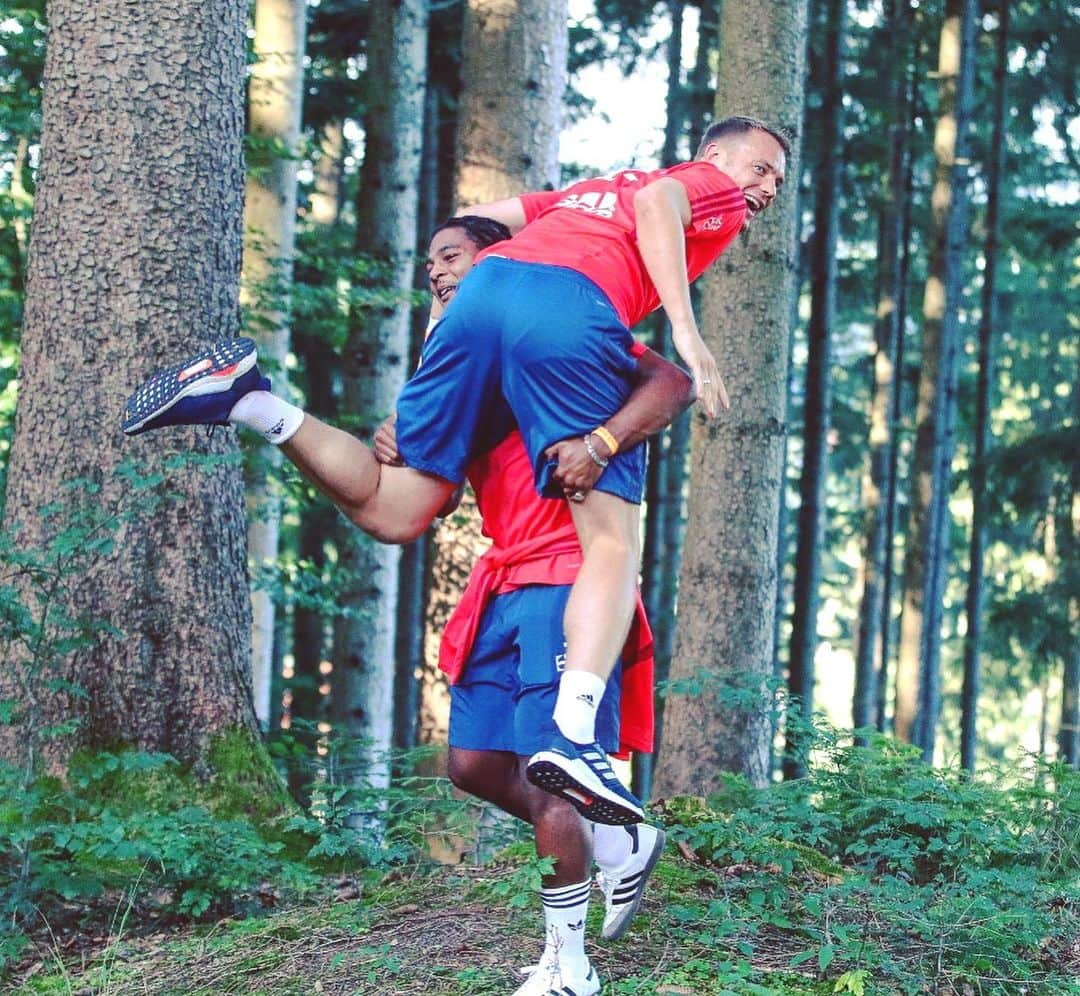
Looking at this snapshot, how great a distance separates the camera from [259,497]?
34.5 ft

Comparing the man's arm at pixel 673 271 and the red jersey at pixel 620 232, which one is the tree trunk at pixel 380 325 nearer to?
the red jersey at pixel 620 232

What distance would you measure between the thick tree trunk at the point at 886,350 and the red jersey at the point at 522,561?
1341 cm

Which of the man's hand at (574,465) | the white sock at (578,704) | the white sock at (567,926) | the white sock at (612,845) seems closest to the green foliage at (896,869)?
the white sock at (612,845)

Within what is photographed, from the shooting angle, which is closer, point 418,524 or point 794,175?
point 418,524

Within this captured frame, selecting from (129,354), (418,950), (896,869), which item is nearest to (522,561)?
(418,950)

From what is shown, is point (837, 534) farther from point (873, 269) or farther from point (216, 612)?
point (216, 612)

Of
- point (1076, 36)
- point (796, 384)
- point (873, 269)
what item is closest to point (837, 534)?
point (796, 384)

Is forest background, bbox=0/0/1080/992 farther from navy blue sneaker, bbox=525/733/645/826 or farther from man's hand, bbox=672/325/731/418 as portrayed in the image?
man's hand, bbox=672/325/731/418

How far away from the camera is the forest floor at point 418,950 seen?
3.82 meters

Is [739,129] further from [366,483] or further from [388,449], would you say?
[366,483]

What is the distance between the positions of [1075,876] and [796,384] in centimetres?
2188

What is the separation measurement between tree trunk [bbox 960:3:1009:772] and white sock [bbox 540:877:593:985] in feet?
46.8

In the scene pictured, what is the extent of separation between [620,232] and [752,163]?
54 cm

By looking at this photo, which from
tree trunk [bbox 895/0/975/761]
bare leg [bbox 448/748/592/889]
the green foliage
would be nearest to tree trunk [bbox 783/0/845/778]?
tree trunk [bbox 895/0/975/761]
